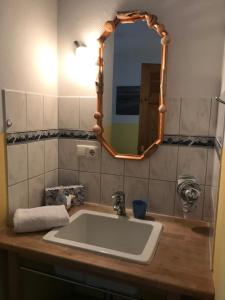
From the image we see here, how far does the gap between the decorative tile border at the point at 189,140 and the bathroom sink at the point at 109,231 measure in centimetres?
45

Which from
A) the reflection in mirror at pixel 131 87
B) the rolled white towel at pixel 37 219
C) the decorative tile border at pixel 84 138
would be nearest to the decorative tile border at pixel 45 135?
the decorative tile border at pixel 84 138

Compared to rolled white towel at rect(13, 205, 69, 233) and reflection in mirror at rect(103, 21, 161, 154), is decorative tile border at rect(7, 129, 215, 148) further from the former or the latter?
rolled white towel at rect(13, 205, 69, 233)

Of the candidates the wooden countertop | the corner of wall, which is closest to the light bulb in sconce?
the corner of wall

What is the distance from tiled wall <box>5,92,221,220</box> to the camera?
4.42 ft

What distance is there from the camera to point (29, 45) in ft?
4.39

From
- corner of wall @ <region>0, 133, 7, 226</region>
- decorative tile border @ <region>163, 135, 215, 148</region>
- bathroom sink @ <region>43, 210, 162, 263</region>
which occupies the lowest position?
bathroom sink @ <region>43, 210, 162, 263</region>

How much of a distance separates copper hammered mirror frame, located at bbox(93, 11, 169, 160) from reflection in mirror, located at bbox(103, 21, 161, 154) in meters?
0.02

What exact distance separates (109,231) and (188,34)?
113cm

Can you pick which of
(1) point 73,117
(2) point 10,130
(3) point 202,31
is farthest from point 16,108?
(3) point 202,31

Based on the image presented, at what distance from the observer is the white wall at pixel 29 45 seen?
1.19 meters

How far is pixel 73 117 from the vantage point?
1604 millimetres

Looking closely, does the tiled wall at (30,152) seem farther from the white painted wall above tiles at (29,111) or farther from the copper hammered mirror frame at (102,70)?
the copper hammered mirror frame at (102,70)

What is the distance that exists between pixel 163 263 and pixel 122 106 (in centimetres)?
86

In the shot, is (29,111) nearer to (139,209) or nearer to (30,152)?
(30,152)
